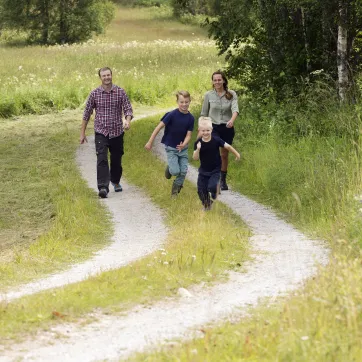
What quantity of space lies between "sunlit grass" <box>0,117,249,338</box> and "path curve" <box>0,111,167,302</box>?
0.30m

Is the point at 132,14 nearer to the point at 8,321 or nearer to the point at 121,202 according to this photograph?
the point at 121,202

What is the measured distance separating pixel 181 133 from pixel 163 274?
4.96 metres

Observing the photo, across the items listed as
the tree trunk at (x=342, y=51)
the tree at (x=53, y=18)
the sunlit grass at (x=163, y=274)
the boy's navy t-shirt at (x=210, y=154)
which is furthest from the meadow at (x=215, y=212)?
the tree at (x=53, y=18)

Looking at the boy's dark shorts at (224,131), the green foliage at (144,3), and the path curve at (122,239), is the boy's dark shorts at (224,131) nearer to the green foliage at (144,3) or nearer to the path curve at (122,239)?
the path curve at (122,239)

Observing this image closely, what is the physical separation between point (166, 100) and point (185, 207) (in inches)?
646

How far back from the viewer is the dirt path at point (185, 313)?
619 centimetres

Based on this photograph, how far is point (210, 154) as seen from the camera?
38.3 ft

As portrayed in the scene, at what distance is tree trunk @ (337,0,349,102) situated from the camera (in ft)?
51.8

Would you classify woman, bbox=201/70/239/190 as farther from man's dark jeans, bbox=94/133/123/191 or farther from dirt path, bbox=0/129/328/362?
dirt path, bbox=0/129/328/362

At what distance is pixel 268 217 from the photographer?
1198cm

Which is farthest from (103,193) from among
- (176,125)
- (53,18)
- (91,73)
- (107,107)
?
(53,18)

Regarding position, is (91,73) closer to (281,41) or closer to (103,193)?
(281,41)

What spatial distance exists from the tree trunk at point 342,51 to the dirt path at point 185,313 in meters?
6.44

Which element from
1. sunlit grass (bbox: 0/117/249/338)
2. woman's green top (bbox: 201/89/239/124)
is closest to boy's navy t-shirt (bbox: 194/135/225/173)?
sunlit grass (bbox: 0/117/249/338)
